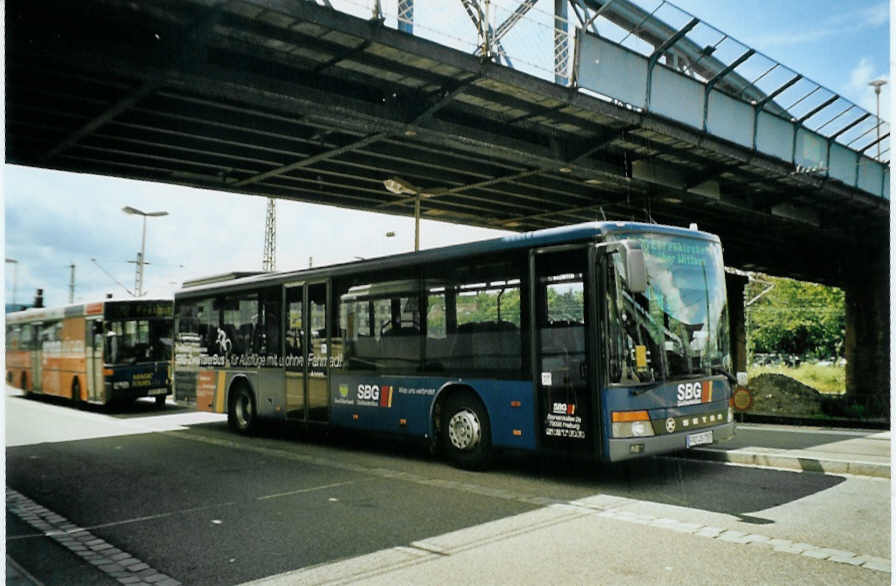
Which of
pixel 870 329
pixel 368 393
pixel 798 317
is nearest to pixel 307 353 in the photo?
pixel 368 393

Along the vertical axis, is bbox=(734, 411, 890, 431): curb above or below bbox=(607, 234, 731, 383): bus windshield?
below

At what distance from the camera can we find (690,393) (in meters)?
8.84

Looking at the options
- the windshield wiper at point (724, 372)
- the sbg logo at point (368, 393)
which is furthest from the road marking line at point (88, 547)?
the windshield wiper at point (724, 372)

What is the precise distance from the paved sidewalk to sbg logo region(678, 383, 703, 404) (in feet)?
5.45

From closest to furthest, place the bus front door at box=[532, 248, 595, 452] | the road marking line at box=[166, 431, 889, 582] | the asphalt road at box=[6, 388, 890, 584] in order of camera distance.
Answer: the road marking line at box=[166, 431, 889, 582] < the asphalt road at box=[6, 388, 890, 584] < the bus front door at box=[532, 248, 595, 452]

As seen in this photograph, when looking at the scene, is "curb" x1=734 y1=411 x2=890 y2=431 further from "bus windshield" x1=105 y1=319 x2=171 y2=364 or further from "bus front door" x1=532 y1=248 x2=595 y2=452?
"bus windshield" x1=105 y1=319 x2=171 y2=364

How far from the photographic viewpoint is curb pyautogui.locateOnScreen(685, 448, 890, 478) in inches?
351

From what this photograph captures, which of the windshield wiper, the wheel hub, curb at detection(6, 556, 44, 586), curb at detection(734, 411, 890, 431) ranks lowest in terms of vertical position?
curb at detection(734, 411, 890, 431)

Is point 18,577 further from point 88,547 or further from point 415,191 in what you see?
point 415,191

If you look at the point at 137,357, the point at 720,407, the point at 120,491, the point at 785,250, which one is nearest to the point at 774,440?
the point at 720,407

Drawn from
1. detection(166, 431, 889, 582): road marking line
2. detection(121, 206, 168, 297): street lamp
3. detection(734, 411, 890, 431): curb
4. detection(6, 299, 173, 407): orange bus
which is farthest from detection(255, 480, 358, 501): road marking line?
detection(121, 206, 168, 297): street lamp

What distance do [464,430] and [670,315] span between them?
305cm

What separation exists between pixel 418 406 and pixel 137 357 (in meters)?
12.9

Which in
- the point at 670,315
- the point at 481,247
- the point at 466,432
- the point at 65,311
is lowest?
the point at 466,432
